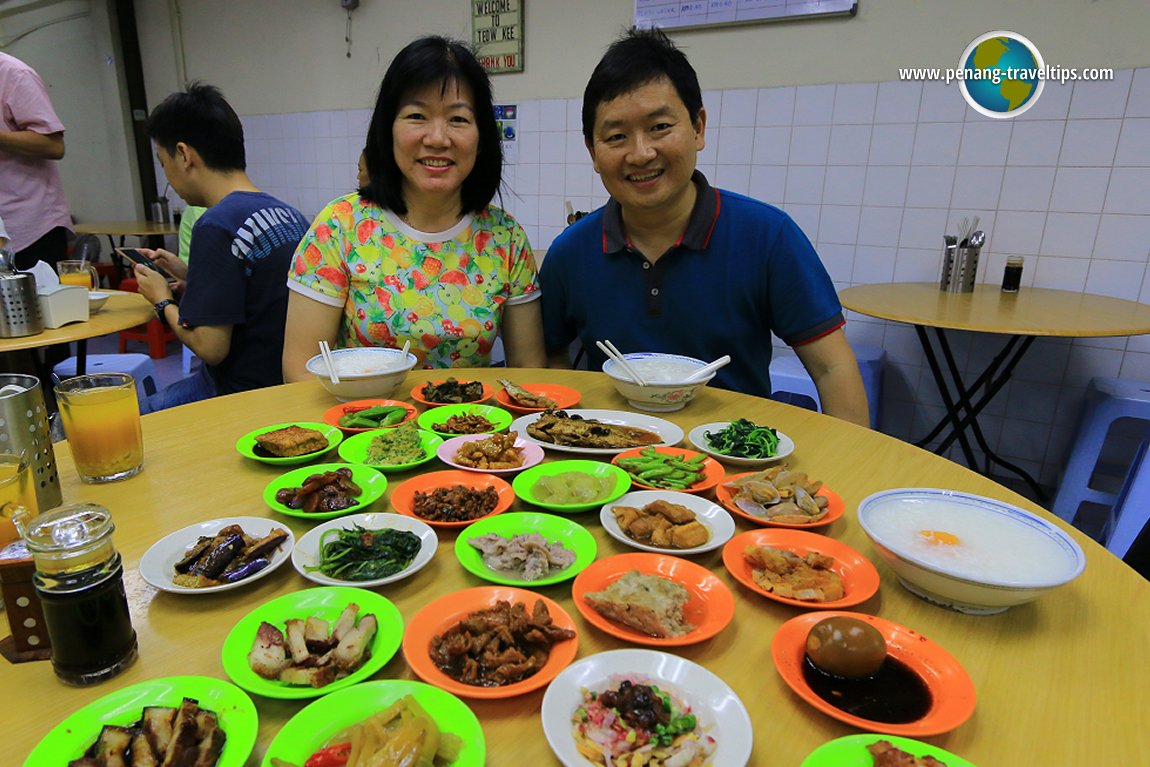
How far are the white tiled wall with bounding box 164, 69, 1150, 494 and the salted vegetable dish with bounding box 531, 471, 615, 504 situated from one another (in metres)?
3.12

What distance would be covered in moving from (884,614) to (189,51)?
319 inches

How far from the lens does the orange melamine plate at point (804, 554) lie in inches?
38.9

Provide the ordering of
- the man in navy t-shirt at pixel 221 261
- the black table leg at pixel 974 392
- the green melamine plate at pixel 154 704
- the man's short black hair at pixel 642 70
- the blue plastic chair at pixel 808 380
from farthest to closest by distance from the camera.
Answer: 1. the blue plastic chair at pixel 808 380
2. the black table leg at pixel 974 392
3. the man in navy t-shirt at pixel 221 261
4. the man's short black hair at pixel 642 70
5. the green melamine plate at pixel 154 704

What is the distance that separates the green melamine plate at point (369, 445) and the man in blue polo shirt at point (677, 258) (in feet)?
3.17

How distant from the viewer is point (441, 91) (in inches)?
79.7

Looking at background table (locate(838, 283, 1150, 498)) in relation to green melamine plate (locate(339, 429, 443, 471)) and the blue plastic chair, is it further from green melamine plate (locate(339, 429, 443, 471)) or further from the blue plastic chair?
green melamine plate (locate(339, 429, 443, 471))

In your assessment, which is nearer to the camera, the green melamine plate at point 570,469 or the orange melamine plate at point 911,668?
the orange melamine plate at point 911,668

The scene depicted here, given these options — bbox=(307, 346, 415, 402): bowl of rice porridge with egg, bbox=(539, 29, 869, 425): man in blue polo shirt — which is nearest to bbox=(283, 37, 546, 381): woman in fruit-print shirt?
bbox=(307, 346, 415, 402): bowl of rice porridge with egg

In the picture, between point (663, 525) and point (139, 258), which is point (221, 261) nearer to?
point (139, 258)

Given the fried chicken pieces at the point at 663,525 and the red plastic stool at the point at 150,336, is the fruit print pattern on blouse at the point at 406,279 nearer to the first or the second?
the fried chicken pieces at the point at 663,525

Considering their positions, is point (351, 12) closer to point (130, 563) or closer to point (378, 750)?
point (130, 563)

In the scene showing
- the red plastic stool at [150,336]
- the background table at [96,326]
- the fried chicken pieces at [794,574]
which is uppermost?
the fried chicken pieces at [794,574]

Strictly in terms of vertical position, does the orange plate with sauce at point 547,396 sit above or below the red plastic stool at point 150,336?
above

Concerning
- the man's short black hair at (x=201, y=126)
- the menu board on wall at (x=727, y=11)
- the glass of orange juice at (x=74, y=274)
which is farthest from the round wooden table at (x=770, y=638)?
the menu board on wall at (x=727, y=11)
